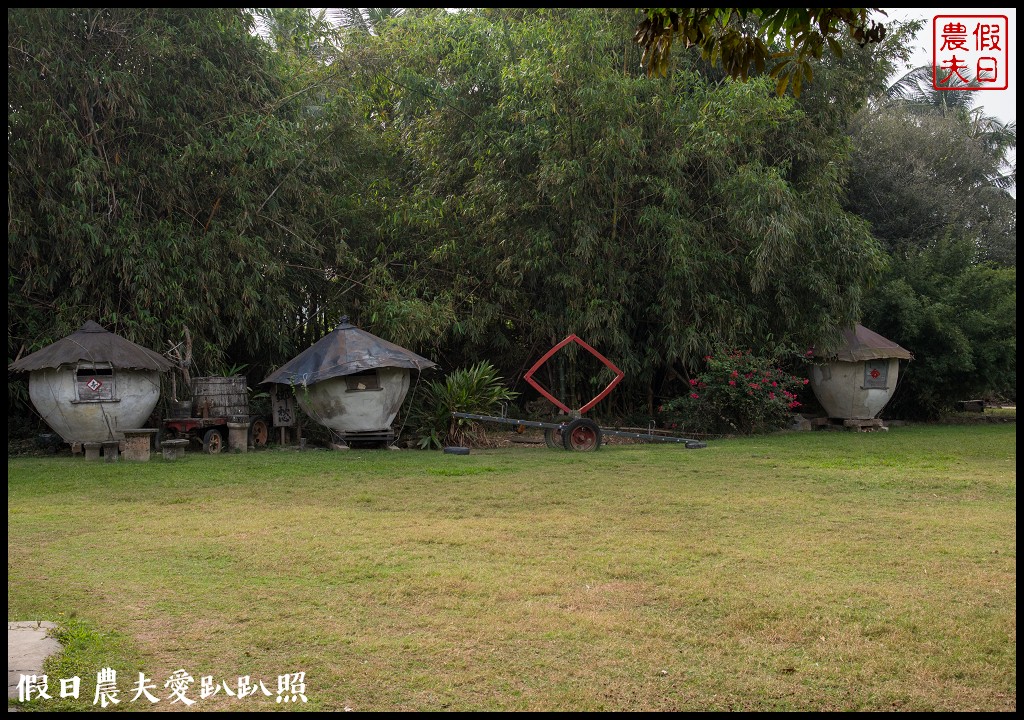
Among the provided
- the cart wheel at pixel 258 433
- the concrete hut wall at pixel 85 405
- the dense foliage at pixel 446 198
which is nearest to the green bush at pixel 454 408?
the dense foliage at pixel 446 198

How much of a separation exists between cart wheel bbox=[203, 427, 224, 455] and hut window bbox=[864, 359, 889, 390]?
9254 millimetres

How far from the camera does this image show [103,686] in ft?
10.4

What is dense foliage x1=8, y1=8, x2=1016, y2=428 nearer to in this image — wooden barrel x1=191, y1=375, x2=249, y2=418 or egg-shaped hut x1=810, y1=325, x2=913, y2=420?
egg-shaped hut x1=810, y1=325, x2=913, y2=420

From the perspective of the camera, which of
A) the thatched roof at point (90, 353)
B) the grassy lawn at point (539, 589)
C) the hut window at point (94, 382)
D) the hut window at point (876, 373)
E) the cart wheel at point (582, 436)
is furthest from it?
the hut window at point (876, 373)

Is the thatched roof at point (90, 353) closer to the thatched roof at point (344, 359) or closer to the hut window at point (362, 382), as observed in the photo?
the thatched roof at point (344, 359)

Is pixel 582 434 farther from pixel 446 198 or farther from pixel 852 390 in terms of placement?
pixel 852 390

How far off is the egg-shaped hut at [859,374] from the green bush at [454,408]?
5.18m

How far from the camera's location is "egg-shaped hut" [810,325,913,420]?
14.3m

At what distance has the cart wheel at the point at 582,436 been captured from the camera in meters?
11.3

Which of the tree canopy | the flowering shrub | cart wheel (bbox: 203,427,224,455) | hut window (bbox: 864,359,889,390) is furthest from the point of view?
hut window (bbox: 864,359,889,390)

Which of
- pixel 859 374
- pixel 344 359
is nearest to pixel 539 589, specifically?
pixel 344 359

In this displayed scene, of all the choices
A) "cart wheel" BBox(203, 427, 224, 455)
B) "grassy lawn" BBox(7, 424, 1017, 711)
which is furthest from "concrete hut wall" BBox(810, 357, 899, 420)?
"cart wheel" BBox(203, 427, 224, 455)

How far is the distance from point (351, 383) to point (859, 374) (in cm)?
760

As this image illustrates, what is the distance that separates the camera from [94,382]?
34.9ft
